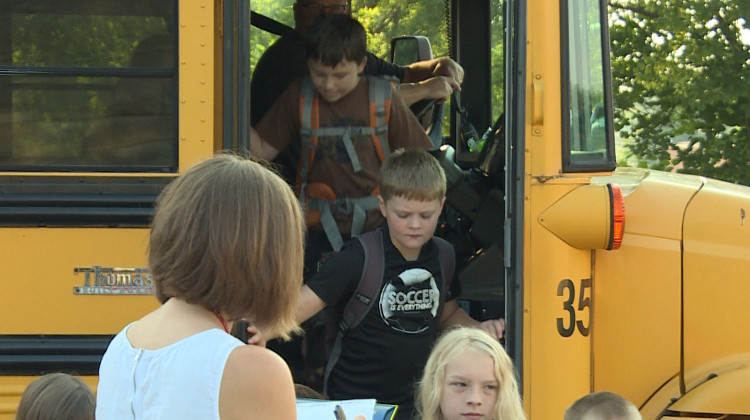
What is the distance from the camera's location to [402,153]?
3246 millimetres

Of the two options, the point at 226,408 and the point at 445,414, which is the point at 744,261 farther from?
the point at 226,408

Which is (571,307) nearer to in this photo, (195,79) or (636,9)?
(195,79)

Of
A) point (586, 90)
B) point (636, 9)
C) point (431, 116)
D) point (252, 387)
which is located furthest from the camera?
point (636, 9)

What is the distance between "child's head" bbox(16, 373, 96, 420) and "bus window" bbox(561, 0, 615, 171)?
57.9 inches

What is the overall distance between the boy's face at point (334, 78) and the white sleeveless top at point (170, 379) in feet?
6.49

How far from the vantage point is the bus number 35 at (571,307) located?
2.98m

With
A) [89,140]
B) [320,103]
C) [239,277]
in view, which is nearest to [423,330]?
[320,103]

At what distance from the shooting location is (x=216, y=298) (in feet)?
4.89

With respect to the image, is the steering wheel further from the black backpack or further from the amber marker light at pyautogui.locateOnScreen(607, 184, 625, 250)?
the amber marker light at pyautogui.locateOnScreen(607, 184, 625, 250)

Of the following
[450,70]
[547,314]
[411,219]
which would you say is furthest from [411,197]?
[450,70]

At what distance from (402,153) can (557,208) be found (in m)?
0.55

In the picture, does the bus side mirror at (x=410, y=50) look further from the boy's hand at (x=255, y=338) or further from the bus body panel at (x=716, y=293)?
the boy's hand at (x=255, y=338)

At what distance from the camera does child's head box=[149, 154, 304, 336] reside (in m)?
1.48

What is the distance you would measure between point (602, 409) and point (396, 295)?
889mm
